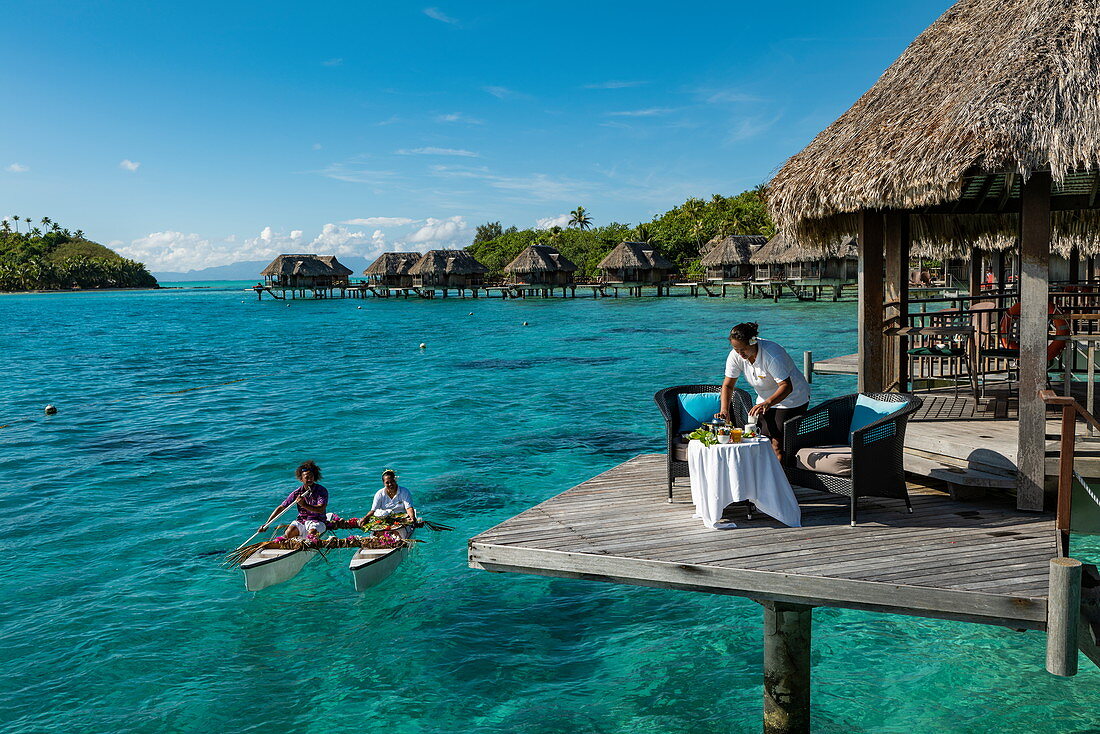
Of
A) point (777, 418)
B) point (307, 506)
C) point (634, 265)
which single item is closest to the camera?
point (777, 418)

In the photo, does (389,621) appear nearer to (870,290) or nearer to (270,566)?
(270,566)

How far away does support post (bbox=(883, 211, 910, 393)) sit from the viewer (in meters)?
9.27

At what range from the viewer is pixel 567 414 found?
2120 centimetres

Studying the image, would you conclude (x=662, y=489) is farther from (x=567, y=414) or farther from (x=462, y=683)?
(x=567, y=414)

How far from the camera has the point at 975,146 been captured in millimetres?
5645

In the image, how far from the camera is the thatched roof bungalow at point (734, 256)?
7131cm

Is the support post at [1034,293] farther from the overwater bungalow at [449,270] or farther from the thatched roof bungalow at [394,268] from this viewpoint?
the thatched roof bungalow at [394,268]

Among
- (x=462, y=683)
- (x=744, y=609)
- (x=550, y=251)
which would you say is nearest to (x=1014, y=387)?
(x=744, y=609)

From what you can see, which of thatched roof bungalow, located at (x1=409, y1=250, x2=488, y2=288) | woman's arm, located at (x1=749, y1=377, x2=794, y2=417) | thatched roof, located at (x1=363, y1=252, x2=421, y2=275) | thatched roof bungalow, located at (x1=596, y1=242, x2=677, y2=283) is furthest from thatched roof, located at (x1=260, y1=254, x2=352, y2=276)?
woman's arm, located at (x1=749, y1=377, x2=794, y2=417)

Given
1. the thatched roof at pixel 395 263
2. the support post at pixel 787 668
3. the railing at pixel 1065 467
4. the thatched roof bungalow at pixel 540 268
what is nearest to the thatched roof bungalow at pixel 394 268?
the thatched roof at pixel 395 263

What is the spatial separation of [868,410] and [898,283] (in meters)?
3.38

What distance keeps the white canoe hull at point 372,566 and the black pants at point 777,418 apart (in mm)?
5465

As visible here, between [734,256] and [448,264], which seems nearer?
[734,256]

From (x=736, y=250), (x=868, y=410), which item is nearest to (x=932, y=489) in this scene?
(x=868, y=410)
